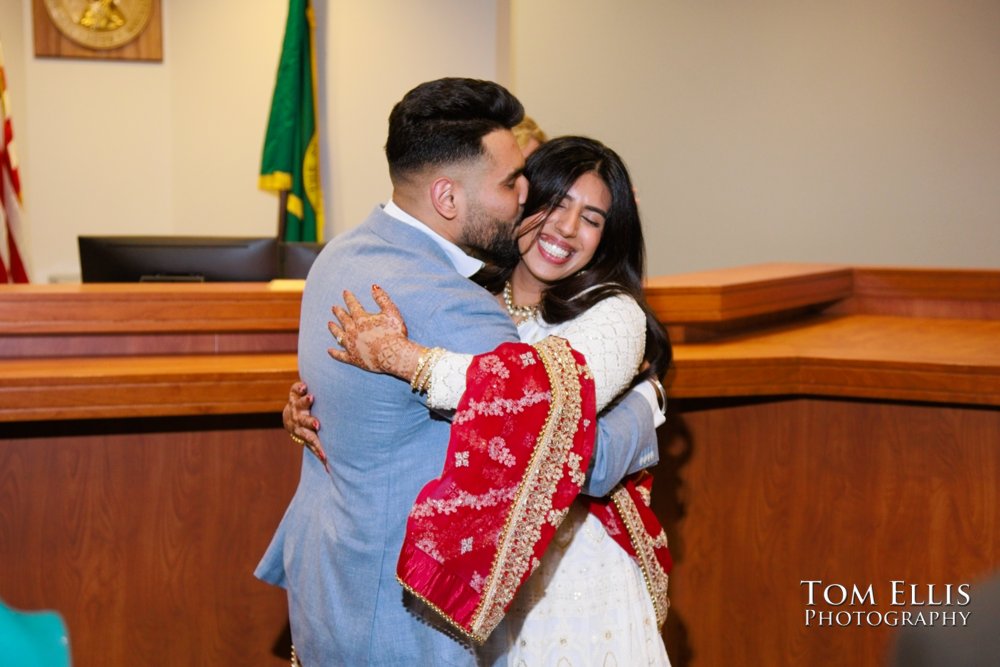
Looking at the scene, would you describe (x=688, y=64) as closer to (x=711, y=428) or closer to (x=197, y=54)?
(x=197, y=54)

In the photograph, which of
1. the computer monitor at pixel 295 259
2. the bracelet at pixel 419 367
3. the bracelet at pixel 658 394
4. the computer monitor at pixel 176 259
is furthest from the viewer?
the computer monitor at pixel 295 259

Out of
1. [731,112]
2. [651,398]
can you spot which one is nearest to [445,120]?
[651,398]

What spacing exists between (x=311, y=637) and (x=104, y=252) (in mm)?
1869

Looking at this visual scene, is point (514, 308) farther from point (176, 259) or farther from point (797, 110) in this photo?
point (797, 110)

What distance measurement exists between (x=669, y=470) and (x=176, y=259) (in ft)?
5.14

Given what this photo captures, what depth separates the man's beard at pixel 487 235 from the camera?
1742mm

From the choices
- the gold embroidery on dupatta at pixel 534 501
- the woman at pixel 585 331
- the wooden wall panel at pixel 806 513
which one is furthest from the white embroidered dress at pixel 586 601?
the wooden wall panel at pixel 806 513

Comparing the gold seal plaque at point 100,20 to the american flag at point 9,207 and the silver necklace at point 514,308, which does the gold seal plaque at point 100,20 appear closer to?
the american flag at point 9,207

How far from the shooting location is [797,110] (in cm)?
581

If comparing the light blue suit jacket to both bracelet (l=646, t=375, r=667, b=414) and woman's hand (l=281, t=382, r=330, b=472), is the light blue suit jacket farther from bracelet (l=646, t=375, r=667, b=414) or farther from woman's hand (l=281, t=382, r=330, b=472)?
bracelet (l=646, t=375, r=667, b=414)

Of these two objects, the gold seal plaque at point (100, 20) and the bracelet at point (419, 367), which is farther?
the gold seal plaque at point (100, 20)

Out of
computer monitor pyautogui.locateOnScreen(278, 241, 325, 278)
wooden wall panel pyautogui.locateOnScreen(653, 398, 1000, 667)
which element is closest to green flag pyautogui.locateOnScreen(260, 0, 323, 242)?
computer monitor pyautogui.locateOnScreen(278, 241, 325, 278)

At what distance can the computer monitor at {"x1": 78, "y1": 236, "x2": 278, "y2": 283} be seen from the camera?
3312 mm

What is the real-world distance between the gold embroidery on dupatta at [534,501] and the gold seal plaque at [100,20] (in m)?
5.28
